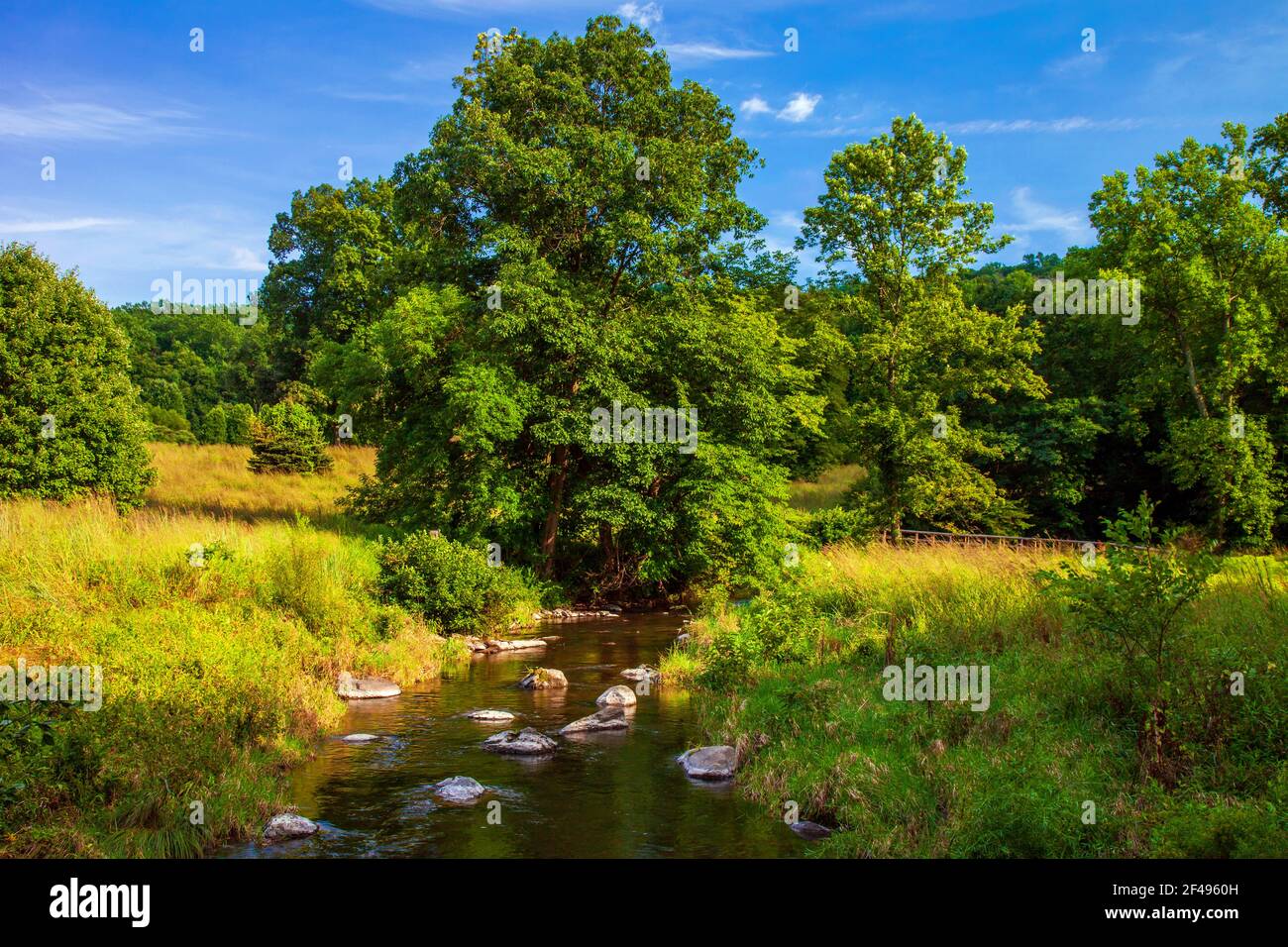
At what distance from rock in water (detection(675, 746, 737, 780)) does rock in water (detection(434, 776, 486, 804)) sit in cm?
255

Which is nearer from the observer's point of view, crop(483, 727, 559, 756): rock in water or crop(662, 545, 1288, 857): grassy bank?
crop(662, 545, 1288, 857): grassy bank

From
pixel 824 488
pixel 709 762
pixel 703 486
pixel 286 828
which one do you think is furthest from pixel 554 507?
pixel 824 488

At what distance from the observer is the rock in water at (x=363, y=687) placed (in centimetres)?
1474

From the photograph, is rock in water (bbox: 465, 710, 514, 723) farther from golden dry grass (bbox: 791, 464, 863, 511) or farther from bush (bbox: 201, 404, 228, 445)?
bush (bbox: 201, 404, 228, 445)

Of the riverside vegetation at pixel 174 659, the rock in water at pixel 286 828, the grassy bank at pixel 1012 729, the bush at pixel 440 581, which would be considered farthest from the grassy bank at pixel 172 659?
the grassy bank at pixel 1012 729

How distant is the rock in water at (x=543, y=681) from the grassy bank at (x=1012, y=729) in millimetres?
2671

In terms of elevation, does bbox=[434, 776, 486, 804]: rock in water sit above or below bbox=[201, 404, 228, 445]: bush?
below

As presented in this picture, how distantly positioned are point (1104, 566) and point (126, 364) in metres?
28.9

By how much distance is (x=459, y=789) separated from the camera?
10.1m

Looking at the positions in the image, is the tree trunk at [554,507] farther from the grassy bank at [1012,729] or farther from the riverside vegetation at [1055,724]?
the riverside vegetation at [1055,724]

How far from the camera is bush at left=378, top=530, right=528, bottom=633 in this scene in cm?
1989

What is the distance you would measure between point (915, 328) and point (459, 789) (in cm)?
2974

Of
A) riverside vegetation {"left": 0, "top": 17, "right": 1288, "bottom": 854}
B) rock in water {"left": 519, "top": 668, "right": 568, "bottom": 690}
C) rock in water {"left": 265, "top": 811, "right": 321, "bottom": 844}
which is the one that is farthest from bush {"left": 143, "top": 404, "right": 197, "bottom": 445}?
rock in water {"left": 265, "top": 811, "right": 321, "bottom": 844}
